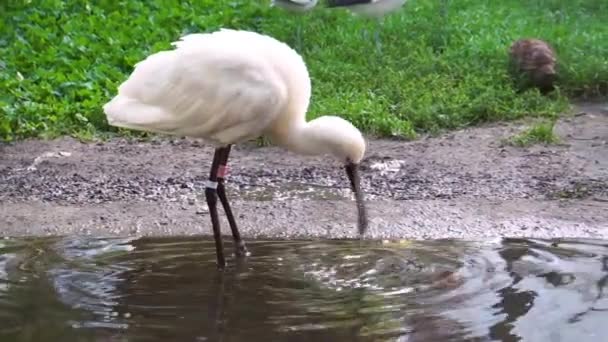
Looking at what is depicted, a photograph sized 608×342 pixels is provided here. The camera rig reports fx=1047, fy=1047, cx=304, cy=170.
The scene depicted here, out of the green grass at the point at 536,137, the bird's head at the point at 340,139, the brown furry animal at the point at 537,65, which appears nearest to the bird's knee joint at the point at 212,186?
the bird's head at the point at 340,139

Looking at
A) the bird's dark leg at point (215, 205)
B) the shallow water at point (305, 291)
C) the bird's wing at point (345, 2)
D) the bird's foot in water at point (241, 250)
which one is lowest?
the bird's foot in water at point (241, 250)

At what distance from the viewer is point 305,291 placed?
5.07 meters

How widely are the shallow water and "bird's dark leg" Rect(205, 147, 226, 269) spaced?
0.30 feet

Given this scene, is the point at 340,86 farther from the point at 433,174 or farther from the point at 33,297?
the point at 33,297

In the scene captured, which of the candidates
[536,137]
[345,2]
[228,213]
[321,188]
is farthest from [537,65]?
[228,213]

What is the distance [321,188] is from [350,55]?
386 centimetres

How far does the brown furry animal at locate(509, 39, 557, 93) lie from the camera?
9.30 m

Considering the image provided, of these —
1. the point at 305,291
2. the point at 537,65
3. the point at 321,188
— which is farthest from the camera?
the point at 537,65

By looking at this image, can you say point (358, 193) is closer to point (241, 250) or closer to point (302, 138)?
point (302, 138)

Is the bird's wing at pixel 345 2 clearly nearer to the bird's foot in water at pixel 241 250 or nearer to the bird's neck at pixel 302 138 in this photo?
the bird's neck at pixel 302 138

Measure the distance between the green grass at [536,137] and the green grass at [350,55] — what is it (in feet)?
2.19

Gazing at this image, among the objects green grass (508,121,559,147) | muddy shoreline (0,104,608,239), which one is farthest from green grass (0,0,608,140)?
green grass (508,121,559,147)

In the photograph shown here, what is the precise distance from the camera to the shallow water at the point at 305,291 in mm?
4555

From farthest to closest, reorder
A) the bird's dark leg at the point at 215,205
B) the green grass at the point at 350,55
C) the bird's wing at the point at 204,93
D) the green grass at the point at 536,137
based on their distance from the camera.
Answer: the green grass at the point at 350,55 < the green grass at the point at 536,137 < the bird's dark leg at the point at 215,205 < the bird's wing at the point at 204,93
